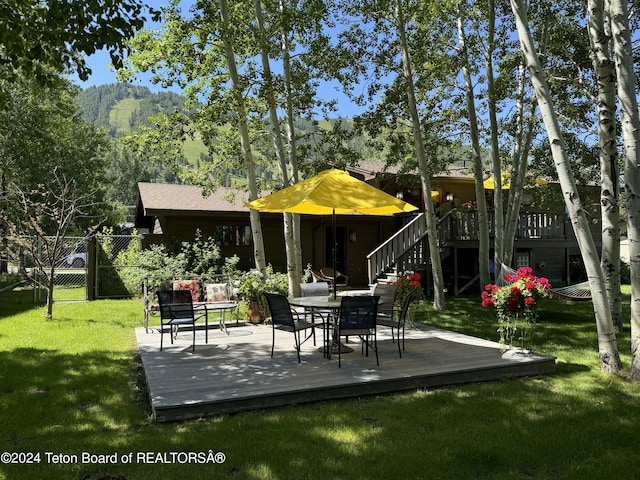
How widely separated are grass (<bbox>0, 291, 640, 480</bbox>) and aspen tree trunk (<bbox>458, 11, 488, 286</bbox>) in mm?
6003

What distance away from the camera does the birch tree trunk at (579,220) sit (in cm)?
573

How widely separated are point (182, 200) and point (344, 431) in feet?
47.6

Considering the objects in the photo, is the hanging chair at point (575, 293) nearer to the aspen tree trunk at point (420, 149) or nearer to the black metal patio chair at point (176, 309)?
the aspen tree trunk at point (420, 149)

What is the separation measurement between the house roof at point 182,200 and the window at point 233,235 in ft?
2.59

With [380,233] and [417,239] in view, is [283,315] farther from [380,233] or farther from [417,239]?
[380,233]

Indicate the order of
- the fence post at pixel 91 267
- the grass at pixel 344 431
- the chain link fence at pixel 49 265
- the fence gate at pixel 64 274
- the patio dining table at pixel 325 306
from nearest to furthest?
1. the grass at pixel 344 431
2. the patio dining table at pixel 325 306
3. the chain link fence at pixel 49 265
4. the fence gate at pixel 64 274
5. the fence post at pixel 91 267

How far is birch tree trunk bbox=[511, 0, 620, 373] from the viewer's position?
5727 mm

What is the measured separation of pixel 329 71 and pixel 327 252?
8.42 metres

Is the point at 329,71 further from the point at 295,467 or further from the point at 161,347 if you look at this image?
the point at 295,467

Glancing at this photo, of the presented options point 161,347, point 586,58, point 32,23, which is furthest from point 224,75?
point 586,58

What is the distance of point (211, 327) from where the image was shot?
884 centimetres

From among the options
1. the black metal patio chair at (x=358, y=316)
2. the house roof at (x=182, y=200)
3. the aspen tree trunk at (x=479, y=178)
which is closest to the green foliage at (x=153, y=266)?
the house roof at (x=182, y=200)

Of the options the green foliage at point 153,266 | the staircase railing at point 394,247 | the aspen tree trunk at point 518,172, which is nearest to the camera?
the aspen tree trunk at point 518,172

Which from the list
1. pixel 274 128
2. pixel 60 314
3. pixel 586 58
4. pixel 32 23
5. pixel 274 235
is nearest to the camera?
pixel 32 23
